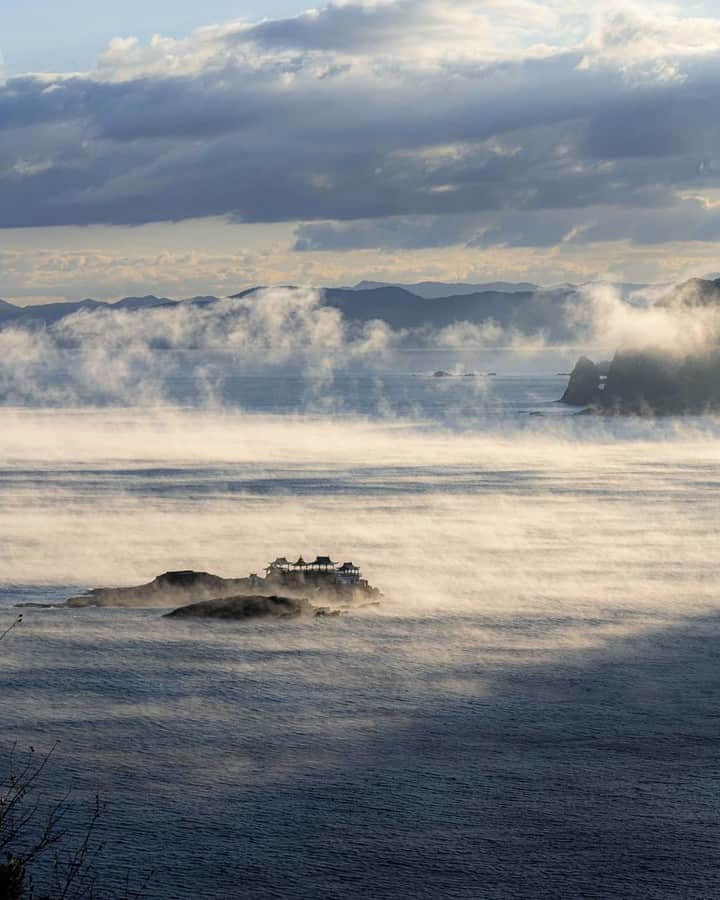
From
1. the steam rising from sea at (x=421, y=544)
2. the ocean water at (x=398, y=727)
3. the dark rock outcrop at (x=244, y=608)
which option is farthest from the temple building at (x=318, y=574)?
the dark rock outcrop at (x=244, y=608)

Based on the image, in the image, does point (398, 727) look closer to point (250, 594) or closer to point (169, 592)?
point (250, 594)

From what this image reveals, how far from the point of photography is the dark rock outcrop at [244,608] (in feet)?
359

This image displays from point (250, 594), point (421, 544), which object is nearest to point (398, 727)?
point (250, 594)

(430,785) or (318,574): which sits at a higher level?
(318,574)

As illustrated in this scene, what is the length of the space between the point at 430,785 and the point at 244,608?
44.6m

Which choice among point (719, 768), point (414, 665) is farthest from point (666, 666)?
point (719, 768)

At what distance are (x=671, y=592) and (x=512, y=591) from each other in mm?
14807

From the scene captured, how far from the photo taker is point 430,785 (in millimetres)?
68688

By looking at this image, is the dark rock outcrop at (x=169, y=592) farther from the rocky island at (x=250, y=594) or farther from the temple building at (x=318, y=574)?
the temple building at (x=318, y=574)

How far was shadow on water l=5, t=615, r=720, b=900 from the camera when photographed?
57.9 m

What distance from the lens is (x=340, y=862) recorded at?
5891cm

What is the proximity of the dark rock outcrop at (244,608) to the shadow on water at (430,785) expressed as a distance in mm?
14259

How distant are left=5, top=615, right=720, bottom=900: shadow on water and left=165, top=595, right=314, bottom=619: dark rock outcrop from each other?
1426cm

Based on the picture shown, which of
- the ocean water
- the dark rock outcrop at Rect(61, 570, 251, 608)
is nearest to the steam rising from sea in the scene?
the ocean water
